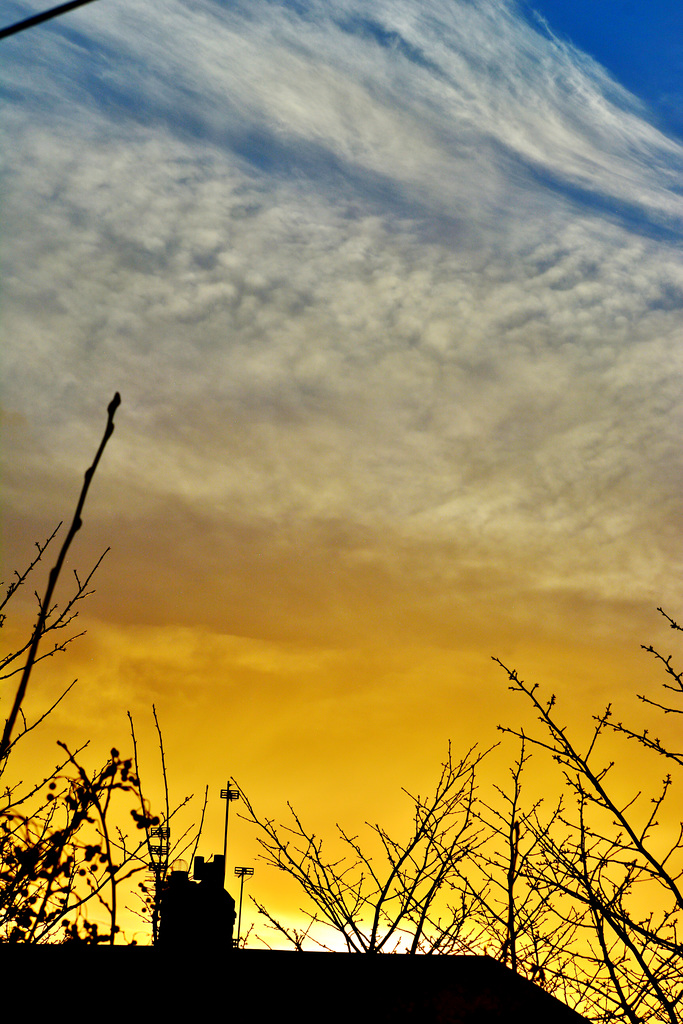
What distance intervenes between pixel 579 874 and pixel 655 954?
1.71 metres

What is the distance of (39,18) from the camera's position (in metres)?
2.21

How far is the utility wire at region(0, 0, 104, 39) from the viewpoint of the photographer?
83.1 inches

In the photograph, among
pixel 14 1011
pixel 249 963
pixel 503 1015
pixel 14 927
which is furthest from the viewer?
pixel 14 927

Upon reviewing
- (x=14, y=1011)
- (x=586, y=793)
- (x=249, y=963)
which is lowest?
(x=14, y=1011)

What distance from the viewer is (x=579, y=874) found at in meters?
9.32

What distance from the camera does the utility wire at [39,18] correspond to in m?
2.11

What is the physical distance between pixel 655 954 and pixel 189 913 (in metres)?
8.92

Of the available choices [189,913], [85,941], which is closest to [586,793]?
[85,941]

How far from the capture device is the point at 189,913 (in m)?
14.7

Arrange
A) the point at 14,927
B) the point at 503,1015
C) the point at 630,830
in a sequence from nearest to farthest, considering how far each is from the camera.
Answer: the point at 503,1015 → the point at 630,830 → the point at 14,927

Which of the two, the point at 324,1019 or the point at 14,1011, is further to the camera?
the point at 324,1019

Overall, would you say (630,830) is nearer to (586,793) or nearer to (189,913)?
(586,793)

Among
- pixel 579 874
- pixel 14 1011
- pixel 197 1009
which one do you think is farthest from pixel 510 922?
pixel 14 1011

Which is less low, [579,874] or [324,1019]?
[579,874]
